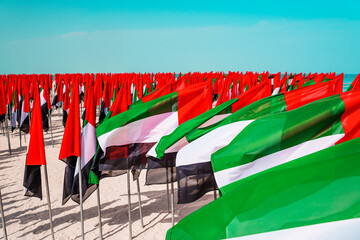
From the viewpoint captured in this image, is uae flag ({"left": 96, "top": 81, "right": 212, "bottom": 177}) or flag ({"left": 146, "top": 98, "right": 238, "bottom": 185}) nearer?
flag ({"left": 146, "top": 98, "right": 238, "bottom": 185})

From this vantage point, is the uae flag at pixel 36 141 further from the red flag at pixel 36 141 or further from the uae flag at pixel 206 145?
the uae flag at pixel 206 145

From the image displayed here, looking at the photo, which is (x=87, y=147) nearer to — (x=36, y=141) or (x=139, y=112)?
(x=36, y=141)

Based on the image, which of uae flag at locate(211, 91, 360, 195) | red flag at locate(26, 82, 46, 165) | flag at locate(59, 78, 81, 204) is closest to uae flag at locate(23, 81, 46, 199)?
red flag at locate(26, 82, 46, 165)

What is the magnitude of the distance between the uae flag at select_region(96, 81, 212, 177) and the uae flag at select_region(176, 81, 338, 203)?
1.36 meters

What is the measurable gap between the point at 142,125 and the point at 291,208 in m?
4.26

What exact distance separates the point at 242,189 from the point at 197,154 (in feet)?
7.62

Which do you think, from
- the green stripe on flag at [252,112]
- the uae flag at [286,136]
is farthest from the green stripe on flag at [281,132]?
the green stripe on flag at [252,112]

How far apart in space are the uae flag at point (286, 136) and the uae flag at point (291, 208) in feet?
4.16

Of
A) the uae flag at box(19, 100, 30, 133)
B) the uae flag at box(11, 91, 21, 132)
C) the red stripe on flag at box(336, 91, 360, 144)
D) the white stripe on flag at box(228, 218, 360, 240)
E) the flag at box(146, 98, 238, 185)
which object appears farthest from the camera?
the uae flag at box(11, 91, 21, 132)

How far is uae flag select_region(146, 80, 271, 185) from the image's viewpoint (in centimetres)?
518

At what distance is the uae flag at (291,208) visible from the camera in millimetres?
1914

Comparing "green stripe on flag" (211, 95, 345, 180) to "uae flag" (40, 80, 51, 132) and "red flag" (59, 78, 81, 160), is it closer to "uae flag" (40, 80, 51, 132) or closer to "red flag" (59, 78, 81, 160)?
"red flag" (59, 78, 81, 160)

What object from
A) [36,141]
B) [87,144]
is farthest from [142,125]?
[36,141]

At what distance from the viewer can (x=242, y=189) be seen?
7.45ft
